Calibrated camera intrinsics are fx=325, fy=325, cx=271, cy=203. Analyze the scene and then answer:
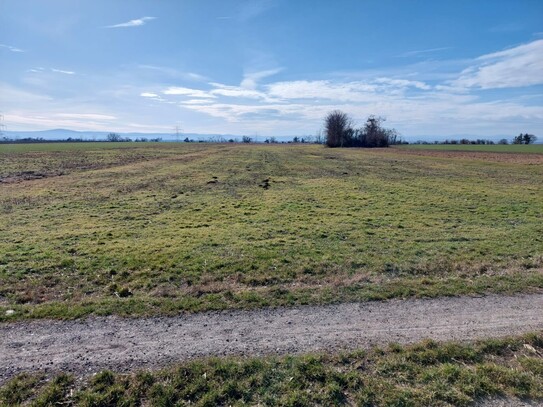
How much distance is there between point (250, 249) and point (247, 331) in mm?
4613

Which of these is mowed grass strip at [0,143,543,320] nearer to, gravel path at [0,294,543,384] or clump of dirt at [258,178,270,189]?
gravel path at [0,294,543,384]

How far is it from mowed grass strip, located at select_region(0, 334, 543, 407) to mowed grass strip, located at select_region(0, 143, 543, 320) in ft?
6.10

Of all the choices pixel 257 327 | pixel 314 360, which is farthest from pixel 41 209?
pixel 314 360

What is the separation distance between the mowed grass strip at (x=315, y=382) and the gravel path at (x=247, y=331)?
0.30m

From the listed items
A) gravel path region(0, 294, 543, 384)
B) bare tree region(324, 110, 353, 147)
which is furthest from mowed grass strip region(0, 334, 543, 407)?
bare tree region(324, 110, 353, 147)

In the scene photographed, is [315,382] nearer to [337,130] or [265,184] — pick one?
[265,184]

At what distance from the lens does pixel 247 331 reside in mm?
5484

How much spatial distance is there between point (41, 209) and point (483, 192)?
84.6 feet

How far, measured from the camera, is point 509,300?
6.54 m

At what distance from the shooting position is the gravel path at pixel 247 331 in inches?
188

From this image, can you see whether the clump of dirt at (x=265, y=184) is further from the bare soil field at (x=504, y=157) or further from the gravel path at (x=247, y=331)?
the bare soil field at (x=504, y=157)

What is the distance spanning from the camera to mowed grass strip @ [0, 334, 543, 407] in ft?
13.0

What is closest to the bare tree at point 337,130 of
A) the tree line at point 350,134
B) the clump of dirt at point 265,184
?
the tree line at point 350,134

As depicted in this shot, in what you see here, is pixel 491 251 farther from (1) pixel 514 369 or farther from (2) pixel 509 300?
(1) pixel 514 369
